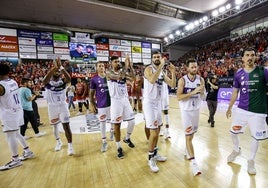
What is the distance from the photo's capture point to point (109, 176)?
286 cm

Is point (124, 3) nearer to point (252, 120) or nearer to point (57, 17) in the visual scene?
point (57, 17)

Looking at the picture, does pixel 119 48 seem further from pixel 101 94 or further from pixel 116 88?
pixel 116 88

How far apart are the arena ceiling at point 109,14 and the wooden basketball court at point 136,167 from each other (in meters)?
10.7

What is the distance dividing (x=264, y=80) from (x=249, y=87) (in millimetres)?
215

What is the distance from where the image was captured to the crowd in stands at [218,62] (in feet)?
42.1

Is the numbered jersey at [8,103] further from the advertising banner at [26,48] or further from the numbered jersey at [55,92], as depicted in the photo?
the advertising banner at [26,48]

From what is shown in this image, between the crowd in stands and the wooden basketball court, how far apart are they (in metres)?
8.53

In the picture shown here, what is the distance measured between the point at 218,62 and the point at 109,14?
9.92m

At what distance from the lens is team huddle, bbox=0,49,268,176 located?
2645 millimetres

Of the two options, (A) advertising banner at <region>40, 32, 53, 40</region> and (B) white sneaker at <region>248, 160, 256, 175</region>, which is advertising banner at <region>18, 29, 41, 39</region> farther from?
(B) white sneaker at <region>248, 160, 256, 175</region>

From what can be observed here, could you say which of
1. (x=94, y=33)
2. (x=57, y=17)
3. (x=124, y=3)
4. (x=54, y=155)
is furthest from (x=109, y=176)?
(x=94, y=33)

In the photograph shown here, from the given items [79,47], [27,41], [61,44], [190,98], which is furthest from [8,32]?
[190,98]

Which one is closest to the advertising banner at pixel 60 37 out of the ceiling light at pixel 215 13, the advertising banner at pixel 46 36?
the advertising banner at pixel 46 36

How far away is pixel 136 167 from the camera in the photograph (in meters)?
3.12
